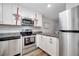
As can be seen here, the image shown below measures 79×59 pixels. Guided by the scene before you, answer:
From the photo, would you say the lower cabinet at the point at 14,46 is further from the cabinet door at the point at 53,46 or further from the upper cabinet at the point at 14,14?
the cabinet door at the point at 53,46

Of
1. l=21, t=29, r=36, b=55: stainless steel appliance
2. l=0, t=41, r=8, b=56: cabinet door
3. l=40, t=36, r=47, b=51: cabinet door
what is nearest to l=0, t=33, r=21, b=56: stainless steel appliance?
l=0, t=41, r=8, b=56: cabinet door

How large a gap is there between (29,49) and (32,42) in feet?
0.55

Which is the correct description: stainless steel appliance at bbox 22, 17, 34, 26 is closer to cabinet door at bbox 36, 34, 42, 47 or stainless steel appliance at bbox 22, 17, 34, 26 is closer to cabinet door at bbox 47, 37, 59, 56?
cabinet door at bbox 36, 34, 42, 47

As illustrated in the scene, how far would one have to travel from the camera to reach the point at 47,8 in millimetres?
1374

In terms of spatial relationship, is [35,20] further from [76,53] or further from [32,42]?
[76,53]

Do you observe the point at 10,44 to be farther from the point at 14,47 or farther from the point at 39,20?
the point at 39,20

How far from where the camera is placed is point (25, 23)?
4.67 feet

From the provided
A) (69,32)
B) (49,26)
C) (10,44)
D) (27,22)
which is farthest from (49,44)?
(10,44)

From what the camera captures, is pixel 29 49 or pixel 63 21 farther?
pixel 29 49

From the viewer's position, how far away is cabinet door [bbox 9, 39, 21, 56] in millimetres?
1425

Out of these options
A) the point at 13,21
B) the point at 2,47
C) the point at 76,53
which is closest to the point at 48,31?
the point at 76,53

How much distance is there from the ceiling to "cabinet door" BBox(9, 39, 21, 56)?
743 mm

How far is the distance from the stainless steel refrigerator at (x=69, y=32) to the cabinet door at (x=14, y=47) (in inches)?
34.1

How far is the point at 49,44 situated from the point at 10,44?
2.69 feet
